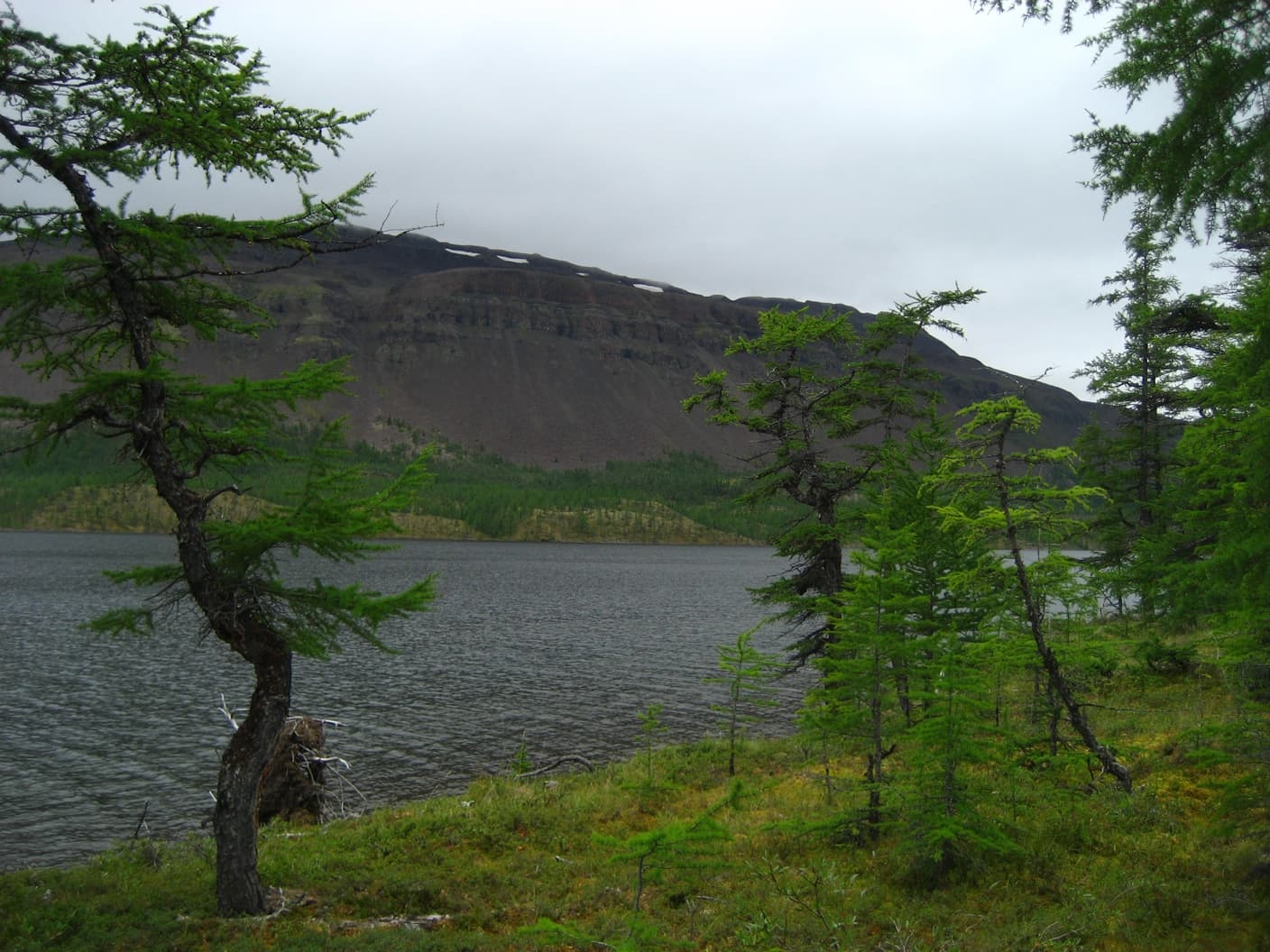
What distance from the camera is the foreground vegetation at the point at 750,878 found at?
924 centimetres

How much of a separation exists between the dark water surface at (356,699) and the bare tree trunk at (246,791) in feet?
9.02

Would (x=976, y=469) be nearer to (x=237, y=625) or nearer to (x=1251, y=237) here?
(x=1251, y=237)

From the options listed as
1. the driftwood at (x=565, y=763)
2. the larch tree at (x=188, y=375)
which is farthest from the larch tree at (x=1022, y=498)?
the driftwood at (x=565, y=763)

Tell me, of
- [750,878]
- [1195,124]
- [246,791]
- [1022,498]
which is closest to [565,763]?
[750,878]

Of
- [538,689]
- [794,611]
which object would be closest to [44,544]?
[538,689]

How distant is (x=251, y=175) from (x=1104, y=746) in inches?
668

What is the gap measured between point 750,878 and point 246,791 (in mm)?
7479

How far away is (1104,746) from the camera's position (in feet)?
48.5

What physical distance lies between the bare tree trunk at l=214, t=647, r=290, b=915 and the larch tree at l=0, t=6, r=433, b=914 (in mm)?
21

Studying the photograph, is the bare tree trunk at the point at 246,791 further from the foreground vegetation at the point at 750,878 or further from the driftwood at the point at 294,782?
the driftwood at the point at 294,782

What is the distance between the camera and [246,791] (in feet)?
33.3

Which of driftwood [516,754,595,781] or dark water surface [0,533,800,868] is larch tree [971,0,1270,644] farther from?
driftwood [516,754,595,781]

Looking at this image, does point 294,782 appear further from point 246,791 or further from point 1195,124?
point 1195,124

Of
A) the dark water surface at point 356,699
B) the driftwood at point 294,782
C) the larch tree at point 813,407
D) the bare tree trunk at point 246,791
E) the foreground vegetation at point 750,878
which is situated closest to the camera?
the foreground vegetation at point 750,878
